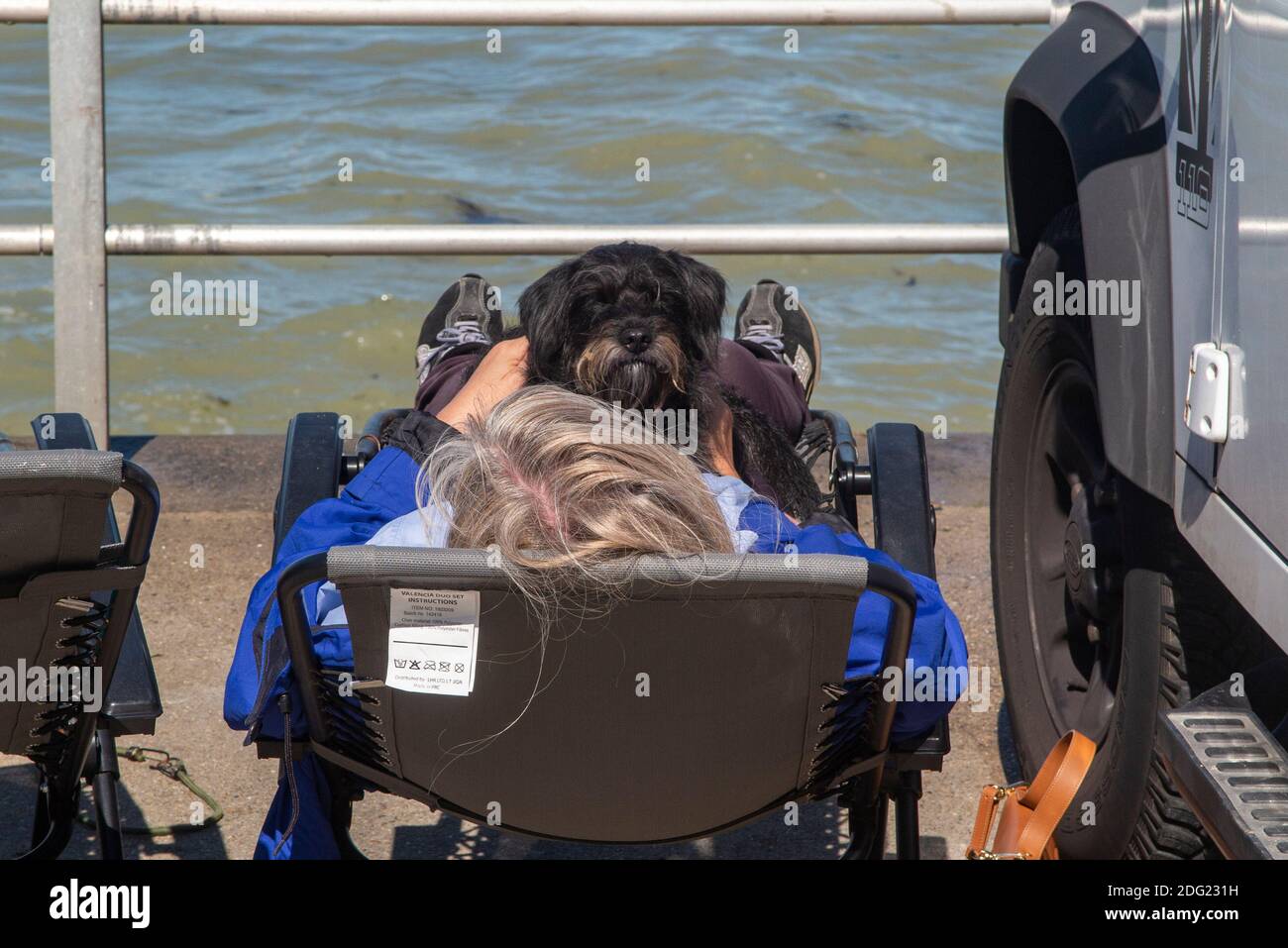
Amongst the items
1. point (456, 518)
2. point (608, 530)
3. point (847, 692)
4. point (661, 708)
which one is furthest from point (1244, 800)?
point (456, 518)

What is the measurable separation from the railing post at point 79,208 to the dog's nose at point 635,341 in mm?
2282

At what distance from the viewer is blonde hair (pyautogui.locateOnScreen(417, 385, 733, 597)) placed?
5.92 ft

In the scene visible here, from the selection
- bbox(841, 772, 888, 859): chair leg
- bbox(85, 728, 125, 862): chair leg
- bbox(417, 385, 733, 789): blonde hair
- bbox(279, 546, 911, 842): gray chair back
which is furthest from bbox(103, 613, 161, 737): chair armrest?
bbox(841, 772, 888, 859): chair leg

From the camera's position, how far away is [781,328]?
3676mm

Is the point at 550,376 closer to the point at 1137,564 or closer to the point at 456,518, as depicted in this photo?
the point at 456,518

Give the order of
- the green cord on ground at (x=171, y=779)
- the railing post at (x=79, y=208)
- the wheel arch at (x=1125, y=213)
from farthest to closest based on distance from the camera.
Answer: the railing post at (x=79, y=208)
the green cord on ground at (x=171, y=779)
the wheel arch at (x=1125, y=213)

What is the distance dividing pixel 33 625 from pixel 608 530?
2.63ft

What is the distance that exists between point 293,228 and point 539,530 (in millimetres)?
2669

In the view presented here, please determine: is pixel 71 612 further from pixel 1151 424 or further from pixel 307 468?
pixel 1151 424

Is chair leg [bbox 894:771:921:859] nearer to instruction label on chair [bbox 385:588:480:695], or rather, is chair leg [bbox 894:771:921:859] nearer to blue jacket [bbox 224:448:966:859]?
blue jacket [bbox 224:448:966:859]

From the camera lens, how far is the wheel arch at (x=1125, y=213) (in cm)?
227
